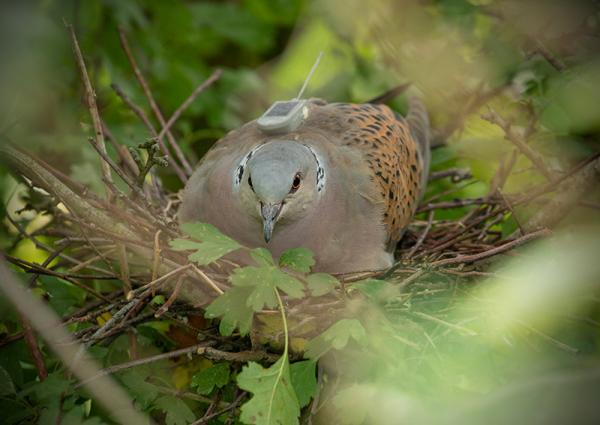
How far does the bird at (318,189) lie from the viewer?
3.16 m

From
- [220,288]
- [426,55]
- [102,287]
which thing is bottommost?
[102,287]

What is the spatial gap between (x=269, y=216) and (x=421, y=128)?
5.86ft

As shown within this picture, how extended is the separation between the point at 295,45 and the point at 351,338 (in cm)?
478

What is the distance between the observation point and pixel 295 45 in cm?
695

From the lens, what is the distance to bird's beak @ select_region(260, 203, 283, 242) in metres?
3.04

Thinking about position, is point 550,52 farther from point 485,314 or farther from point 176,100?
point 176,100

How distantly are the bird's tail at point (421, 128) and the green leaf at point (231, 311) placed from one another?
198cm

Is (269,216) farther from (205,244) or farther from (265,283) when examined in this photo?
(265,283)

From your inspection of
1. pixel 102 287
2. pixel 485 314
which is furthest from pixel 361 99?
pixel 485 314

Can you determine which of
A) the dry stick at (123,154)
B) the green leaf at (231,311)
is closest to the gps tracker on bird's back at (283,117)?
the dry stick at (123,154)

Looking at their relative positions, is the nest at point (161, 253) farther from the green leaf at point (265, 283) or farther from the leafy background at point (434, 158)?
the green leaf at point (265, 283)

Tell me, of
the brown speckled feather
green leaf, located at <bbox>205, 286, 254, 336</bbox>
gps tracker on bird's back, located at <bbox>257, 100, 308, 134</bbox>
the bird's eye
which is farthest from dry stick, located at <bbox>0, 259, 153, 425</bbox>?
the brown speckled feather

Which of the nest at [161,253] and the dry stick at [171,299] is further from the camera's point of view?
the nest at [161,253]

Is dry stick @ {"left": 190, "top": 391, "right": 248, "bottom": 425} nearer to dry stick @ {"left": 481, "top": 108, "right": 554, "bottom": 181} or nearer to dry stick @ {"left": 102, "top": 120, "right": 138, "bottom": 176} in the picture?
dry stick @ {"left": 102, "top": 120, "right": 138, "bottom": 176}
